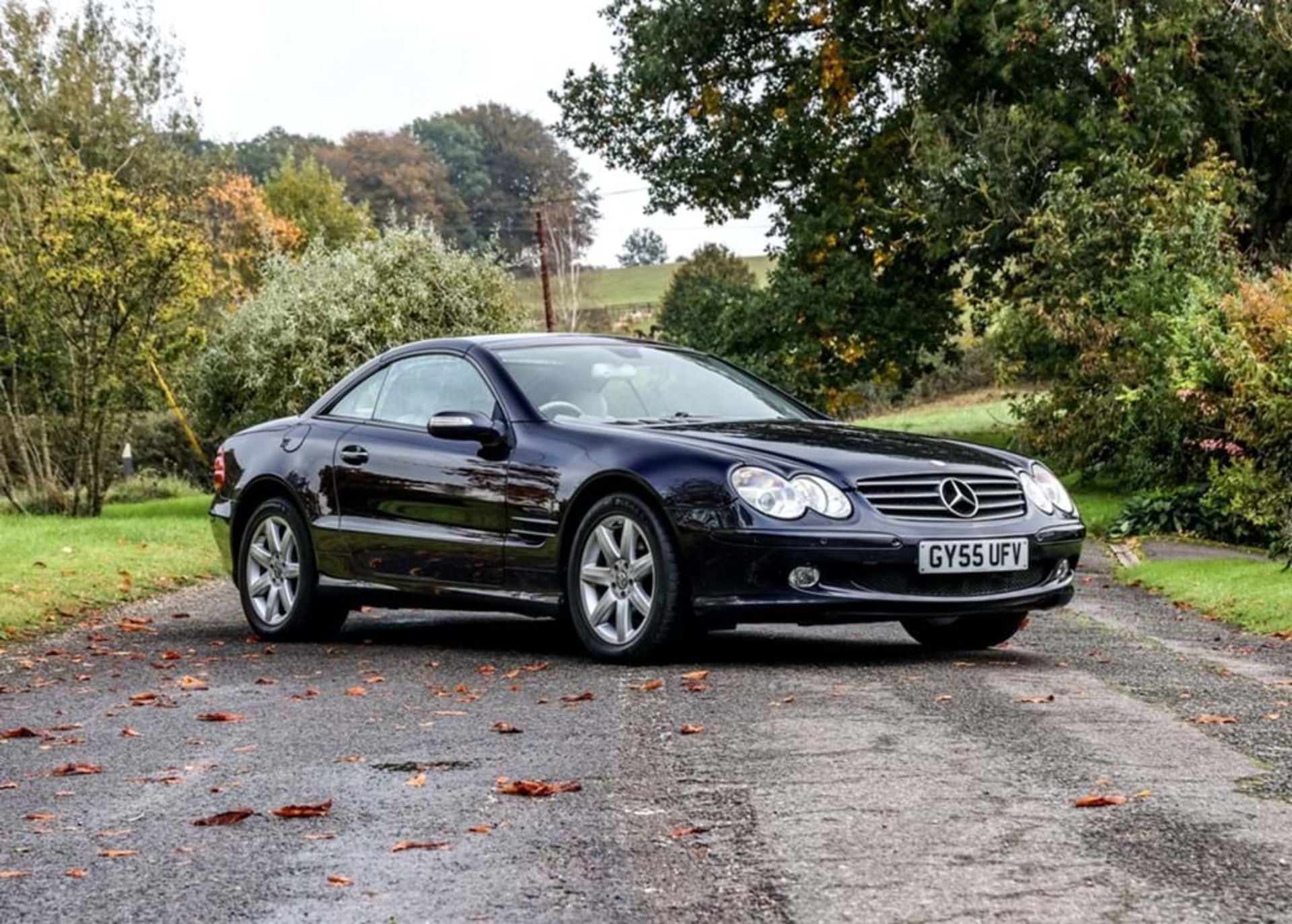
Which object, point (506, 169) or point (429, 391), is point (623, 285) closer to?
point (506, 169)

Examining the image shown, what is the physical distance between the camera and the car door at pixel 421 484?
32.5ft

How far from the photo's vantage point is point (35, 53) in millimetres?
50438

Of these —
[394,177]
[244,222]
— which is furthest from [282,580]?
[394,177]

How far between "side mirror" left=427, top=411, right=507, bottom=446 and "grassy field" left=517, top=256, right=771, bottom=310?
8115 centimetres

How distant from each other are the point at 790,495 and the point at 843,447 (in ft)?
1.89

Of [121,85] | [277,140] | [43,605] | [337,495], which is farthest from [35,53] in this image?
[277,140]

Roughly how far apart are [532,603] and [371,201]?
90972 millimetres

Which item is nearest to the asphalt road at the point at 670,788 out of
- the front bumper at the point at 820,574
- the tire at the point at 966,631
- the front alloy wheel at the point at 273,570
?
the tire at the point at 966,631

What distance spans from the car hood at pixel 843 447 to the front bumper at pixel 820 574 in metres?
0.34

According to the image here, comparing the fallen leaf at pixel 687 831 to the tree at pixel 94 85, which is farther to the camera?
the tree at pixel 94 85

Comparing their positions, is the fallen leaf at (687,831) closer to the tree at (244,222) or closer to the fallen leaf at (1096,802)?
the fallen leaf at (1096,802)

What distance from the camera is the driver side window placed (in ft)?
34.0

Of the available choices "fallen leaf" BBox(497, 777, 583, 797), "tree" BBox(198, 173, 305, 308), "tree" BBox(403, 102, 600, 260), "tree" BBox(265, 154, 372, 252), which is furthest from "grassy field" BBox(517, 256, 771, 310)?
"fallen leaf" BBox(497, 777, 583, 797)

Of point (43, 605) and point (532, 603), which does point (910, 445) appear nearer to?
point (532, 603)
